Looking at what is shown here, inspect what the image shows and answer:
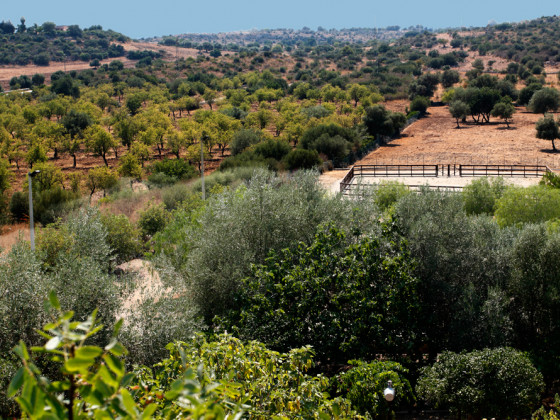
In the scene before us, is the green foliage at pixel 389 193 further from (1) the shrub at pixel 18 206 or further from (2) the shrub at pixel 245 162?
(1) the shrub at pixel 18 206

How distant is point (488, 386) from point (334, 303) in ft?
12.1

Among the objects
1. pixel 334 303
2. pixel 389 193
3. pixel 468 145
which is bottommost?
pixel 334 303

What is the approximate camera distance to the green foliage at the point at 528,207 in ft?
67.8

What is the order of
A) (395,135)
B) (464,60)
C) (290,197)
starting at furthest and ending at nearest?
1. (464,60)
2. (395,135)
3. (290,197)

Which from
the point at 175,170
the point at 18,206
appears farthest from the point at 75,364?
the point at 175,170

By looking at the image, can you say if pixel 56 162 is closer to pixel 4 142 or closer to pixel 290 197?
pixel 4 142

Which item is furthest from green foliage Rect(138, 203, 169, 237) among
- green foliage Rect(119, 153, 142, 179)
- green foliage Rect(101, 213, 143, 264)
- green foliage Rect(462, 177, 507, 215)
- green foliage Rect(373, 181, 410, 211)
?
green foliage Rect(119, 153, 142, 179)

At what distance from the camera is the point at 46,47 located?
6555 inches

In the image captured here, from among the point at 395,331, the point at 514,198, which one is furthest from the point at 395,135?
the point at 395,331

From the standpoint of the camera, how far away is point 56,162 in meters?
53.2

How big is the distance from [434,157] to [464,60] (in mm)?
95541

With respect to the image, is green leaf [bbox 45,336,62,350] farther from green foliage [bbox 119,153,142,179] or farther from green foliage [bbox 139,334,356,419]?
green foliage [bbox 119,153,142,179]

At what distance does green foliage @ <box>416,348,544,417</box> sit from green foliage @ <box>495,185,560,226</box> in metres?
10.5

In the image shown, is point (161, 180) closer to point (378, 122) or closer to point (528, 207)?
point (528, 207)
